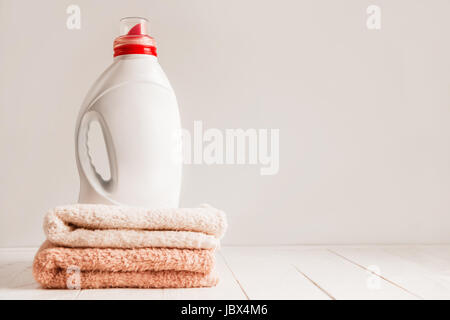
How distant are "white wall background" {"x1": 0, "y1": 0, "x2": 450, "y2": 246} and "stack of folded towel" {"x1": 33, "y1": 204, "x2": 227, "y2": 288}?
1.08 ft

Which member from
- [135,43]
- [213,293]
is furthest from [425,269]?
[135,43]

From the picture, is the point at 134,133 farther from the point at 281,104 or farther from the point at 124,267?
the point at 281,104

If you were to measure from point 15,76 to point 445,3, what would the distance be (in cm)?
88

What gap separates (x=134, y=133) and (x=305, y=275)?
33 cm

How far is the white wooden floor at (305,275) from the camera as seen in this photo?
624mm

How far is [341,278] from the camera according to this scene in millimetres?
726

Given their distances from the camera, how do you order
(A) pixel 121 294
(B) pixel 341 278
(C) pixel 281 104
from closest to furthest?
(A) pixel 121 294, (B) pixel 341 278, (C) pixel 281 104

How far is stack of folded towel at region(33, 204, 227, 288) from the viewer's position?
24.4 inches

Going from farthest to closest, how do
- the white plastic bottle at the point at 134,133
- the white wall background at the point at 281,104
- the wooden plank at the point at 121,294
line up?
the white wall background at the point at 281,104, the white plastic bottle at the point at 134,133, the wooden plank at the point at 121,294

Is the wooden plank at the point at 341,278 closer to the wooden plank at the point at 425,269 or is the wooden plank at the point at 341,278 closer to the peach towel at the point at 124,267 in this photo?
the wooden plank at the point at 425,269

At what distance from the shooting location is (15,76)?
3.09 feet

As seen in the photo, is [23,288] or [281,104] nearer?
[23,288]

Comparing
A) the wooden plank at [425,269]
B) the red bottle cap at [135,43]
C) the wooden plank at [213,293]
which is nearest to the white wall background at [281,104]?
the wooden plank at [425,269]
